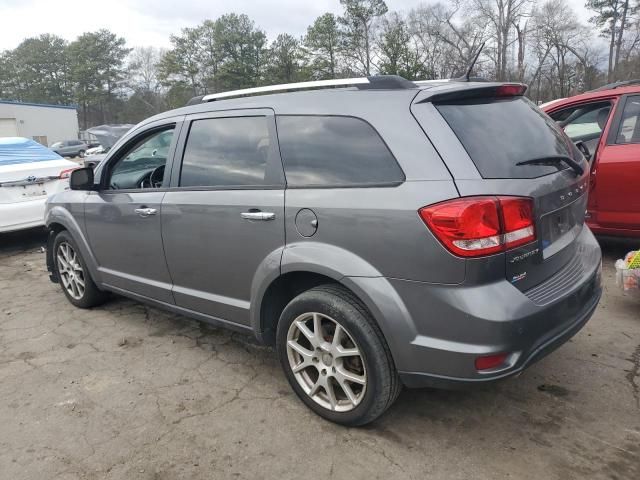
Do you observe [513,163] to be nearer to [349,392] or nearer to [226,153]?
[349,392]

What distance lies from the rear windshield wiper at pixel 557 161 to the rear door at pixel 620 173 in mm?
2325

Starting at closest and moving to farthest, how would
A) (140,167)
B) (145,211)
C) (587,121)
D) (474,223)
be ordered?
(474,223) < (145,211) < (140,167) < (587,121)

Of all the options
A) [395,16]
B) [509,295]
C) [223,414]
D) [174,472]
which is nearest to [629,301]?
[509,295]

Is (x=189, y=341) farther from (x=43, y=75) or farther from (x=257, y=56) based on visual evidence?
(x=43, y=75)

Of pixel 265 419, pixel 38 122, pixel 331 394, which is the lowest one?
pixel 265 419

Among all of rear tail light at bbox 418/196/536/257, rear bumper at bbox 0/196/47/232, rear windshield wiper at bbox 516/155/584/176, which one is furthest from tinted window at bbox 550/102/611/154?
rear bumper at bbox 0/196/47/232

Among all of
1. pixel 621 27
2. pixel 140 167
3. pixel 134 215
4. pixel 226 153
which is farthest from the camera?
pixel 621 27

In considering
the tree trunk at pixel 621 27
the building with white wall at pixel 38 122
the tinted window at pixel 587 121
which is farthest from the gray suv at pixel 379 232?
the tree trunk at pixel 621 27

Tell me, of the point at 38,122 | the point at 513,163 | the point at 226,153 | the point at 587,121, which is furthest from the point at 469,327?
the point at 38,122

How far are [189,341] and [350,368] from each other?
170 centimetres

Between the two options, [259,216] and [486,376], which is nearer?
[486,376]

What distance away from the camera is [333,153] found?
258cm

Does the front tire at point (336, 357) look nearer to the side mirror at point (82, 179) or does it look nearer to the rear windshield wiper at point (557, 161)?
the rear windshield wiper at point (557, 161)

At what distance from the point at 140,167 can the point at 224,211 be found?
1.54m
